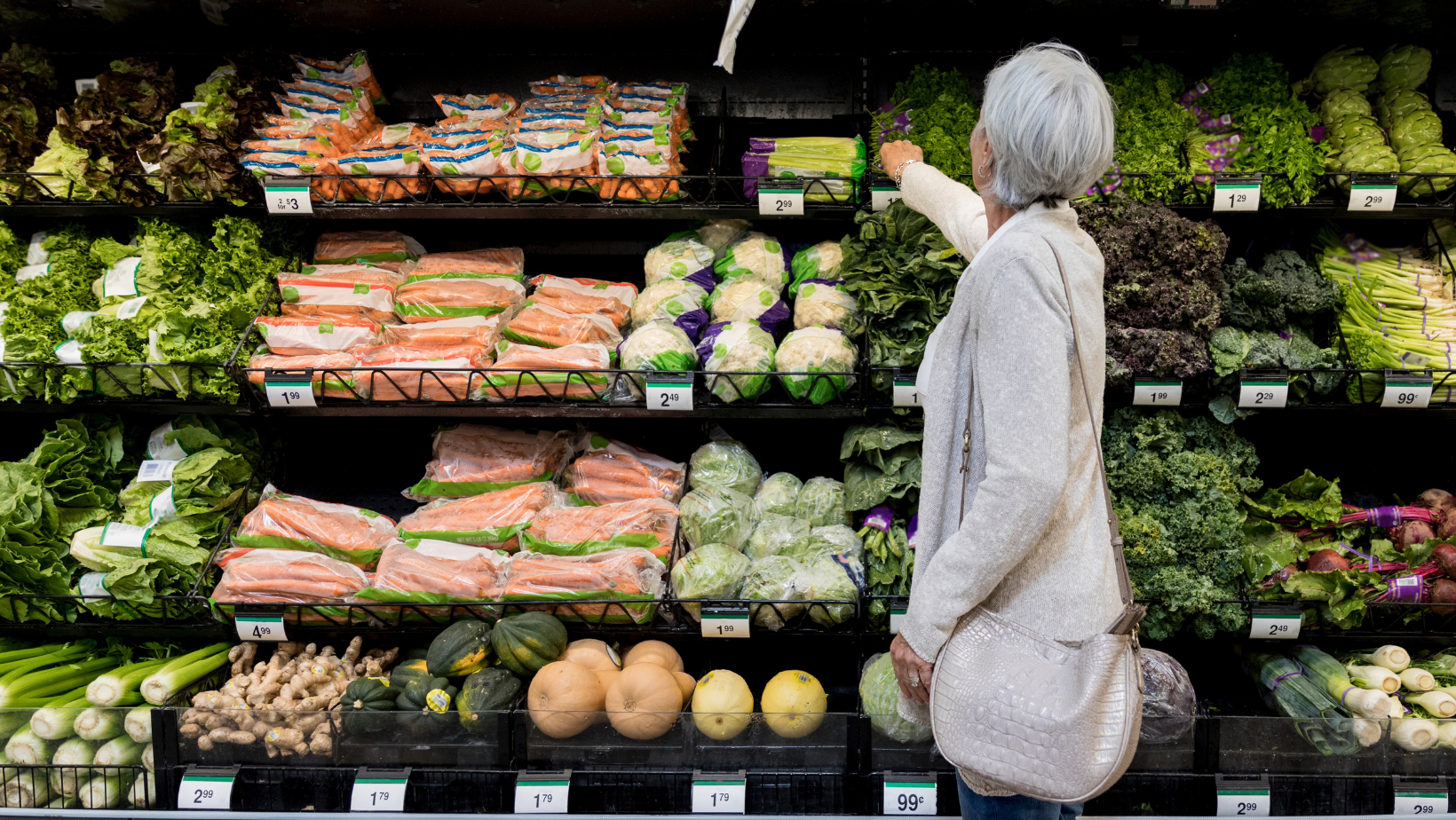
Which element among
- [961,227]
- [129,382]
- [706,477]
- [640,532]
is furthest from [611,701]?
[129,382]

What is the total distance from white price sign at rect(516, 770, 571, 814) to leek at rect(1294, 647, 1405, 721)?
1928mm

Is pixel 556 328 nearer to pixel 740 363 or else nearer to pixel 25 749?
pixel 740 363

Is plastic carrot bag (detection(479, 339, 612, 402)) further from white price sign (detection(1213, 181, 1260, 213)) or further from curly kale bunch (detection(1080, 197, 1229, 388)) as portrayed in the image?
white price sign (detection(1213, 181, 1260, 213))

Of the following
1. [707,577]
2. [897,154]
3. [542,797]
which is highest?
[897,154]

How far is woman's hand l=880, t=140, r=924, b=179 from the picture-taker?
237cm

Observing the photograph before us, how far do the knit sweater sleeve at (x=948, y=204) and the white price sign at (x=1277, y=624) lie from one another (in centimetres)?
123

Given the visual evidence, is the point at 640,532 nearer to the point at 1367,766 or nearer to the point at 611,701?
the point at 611,701

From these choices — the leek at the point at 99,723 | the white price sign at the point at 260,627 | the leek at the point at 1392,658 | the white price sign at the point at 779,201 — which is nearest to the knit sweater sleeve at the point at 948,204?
the white price sign at the point at 779,201

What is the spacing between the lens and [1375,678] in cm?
244

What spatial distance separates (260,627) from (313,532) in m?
0.27

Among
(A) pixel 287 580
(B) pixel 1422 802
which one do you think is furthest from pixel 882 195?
(B) pixel 1422 802

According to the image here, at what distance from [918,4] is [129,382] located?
236 centimetres

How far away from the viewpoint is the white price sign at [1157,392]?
235 cm

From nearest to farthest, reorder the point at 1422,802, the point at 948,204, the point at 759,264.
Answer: the point at 948,204 → the point at 1422,802 → the point at 759,264
